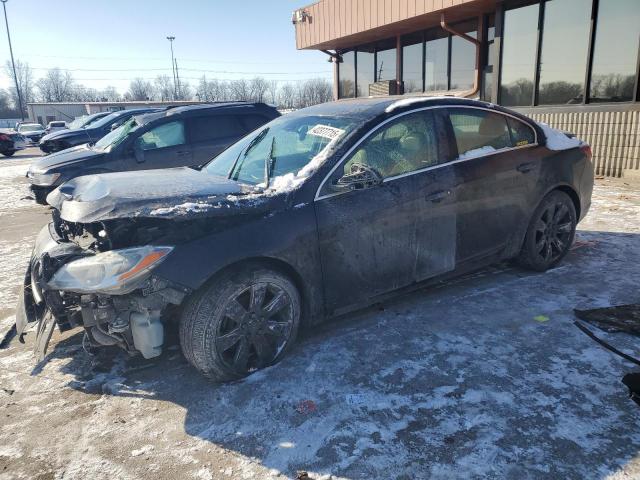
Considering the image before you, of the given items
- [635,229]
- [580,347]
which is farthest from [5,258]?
[635,229]

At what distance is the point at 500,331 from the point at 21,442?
125 inches

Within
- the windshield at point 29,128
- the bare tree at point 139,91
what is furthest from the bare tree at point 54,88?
the windshield at point 29,128

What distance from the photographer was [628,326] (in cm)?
347

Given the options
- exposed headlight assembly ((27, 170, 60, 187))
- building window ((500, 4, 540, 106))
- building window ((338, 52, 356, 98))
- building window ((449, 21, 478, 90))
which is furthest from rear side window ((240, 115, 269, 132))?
building window ((338, 52, 356, 98))

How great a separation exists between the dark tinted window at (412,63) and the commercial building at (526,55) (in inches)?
1.2

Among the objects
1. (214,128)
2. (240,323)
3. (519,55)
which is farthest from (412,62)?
(240,323)

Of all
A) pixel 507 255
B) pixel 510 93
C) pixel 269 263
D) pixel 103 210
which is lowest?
pixel 507 255

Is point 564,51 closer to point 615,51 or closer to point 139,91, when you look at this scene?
point 615,51

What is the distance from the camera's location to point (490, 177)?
157 inches

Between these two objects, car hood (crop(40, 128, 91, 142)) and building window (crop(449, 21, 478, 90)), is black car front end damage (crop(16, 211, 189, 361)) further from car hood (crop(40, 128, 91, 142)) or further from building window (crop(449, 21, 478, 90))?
building window (crop(449, 21, 478, 90))

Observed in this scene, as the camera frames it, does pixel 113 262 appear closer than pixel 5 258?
Yes

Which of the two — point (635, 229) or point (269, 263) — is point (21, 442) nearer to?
point (269, 263)

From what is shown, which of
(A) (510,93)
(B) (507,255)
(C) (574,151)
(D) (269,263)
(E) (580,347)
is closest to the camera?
(D) (269,263)

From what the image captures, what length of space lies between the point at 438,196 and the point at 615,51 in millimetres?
7985
